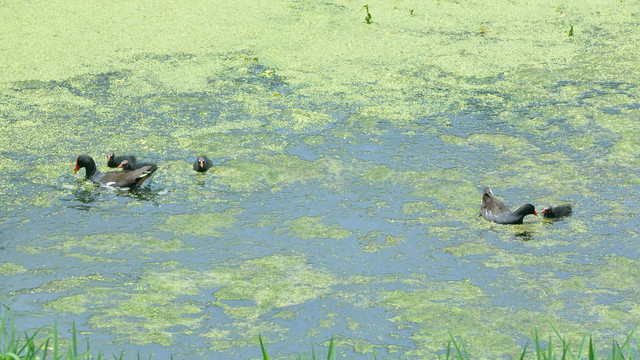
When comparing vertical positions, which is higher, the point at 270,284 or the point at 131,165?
the point at 131,165

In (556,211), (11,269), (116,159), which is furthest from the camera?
(116,159)

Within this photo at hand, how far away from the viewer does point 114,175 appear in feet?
23.6

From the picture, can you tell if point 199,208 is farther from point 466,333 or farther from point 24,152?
point 466,333

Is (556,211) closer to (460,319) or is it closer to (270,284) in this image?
Answer: (460,319)

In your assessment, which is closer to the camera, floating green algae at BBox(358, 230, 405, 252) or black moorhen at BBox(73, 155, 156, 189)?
floating green algae at BBox(358, 230, 405, 252)

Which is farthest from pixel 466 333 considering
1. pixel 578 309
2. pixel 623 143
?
pixel 623 143

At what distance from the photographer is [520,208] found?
21.6 ft

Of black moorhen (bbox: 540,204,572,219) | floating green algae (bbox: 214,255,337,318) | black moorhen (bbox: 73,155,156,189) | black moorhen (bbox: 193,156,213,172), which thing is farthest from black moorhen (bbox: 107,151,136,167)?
black moorhen (bbox: 540,204,572,219)

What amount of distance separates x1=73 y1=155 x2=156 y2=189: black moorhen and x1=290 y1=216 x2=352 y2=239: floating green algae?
1.28 m

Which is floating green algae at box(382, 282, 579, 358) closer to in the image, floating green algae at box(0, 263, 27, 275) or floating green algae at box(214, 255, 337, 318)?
floating green algae at box(214, 255, 337, 318)

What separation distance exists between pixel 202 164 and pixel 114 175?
667mm

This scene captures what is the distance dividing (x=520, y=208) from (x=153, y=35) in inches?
199

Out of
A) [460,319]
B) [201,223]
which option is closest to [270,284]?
[201,223]

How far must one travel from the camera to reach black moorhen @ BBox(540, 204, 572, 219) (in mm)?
6555
